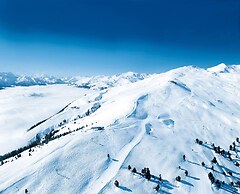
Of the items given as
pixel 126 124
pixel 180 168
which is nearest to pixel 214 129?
pixel 126 124

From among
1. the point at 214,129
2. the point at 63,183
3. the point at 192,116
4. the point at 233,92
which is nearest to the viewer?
the point at 63,183

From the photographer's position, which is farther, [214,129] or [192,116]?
[192,116]

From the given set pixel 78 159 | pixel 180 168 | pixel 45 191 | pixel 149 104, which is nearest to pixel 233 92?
pixel 149 104

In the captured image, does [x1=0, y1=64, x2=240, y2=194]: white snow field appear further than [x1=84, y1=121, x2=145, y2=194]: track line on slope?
Yes

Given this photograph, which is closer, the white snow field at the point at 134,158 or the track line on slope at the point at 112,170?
the track line on slope at the point at 112,170

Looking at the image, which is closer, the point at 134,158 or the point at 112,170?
the point at 112,170

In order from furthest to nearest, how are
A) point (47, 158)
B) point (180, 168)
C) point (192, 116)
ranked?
point (192, 116) → point (180, 168) → point (47, 158)

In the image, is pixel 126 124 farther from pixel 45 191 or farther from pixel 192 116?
pixel 45 191

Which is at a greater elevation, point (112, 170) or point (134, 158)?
point (134, 158)
